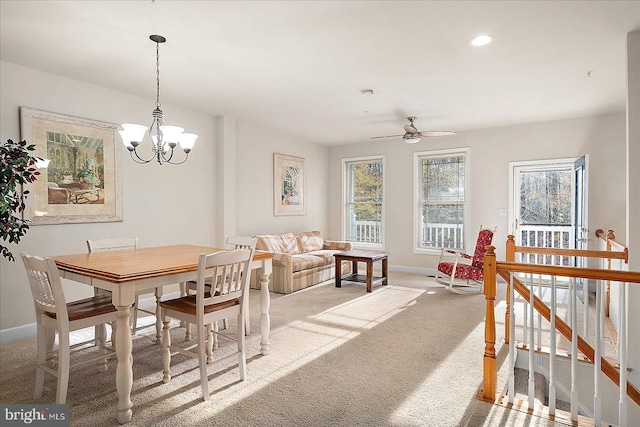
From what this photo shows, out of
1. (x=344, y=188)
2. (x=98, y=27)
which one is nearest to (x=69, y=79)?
(x=98, y=27)

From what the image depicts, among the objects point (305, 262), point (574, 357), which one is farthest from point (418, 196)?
point (574, 357)

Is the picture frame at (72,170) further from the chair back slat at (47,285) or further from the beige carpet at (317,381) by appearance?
the chair back slat at (47,285)

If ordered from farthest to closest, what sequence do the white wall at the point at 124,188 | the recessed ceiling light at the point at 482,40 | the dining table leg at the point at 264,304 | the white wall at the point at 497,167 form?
the white wall at the point at 497,167
the white wall at the point at 124,188
the dining table leg at the point at 264,304
the recessed ceiling light at the point at 482,40

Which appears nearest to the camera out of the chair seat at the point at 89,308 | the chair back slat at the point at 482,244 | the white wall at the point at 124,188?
the chair seat at the point at 89,308

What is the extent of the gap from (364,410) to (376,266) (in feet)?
16.3

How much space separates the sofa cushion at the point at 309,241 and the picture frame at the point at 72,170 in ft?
10.2

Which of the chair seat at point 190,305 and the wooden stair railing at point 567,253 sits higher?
the wooden stair railing at point 567,253

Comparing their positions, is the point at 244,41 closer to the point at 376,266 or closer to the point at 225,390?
the point at 225,390

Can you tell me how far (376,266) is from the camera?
7.20 m

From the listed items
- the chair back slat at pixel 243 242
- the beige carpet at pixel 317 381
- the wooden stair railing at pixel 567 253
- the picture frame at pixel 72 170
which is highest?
the picture frame at pixel 72 170

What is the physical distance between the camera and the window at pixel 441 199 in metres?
6.61

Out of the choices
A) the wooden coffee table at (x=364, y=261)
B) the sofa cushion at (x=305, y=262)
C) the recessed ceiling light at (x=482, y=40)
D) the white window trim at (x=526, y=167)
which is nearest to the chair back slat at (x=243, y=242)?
the sofa cushion at (x=305, y=262)

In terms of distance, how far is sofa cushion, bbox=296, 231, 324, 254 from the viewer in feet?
21.9

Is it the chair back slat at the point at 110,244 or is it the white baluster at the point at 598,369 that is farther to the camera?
the chair back slat at the point at 110,244
